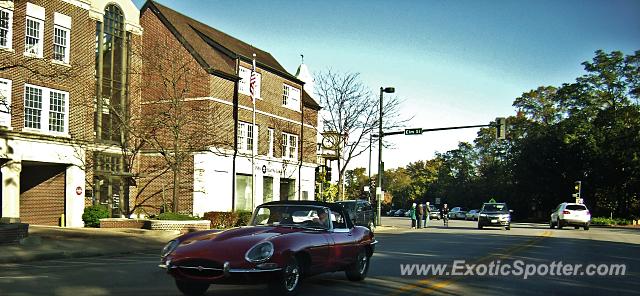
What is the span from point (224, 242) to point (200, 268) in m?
0.52

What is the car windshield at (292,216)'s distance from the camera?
395 inches

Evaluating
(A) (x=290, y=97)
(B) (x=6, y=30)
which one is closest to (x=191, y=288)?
(B) (x=6, y=30)

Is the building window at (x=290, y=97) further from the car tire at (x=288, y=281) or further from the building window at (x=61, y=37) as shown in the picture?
the car tire at (x=288, y=281)

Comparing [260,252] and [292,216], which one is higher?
[292,216]

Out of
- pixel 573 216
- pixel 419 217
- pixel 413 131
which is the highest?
pixel 413 131

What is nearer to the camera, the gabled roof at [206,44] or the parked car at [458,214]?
the gabled roof at [206,44]

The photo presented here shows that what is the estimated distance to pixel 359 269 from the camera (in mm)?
11109

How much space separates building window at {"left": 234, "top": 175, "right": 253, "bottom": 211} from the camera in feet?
127

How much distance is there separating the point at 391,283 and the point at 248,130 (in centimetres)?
2905

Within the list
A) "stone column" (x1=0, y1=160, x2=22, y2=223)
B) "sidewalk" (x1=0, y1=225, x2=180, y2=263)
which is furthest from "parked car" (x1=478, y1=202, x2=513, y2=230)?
→ "stone column" (x1=0, y1=160, x2=22, y2=223)

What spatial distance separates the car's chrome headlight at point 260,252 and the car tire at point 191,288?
4.08 ft

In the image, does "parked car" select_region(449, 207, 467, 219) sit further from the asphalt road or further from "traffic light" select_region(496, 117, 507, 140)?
the asphalt road

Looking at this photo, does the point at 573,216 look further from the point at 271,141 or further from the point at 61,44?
the point at 61,44

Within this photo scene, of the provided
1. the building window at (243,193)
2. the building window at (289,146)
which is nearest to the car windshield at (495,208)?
the building window at (289,146)
